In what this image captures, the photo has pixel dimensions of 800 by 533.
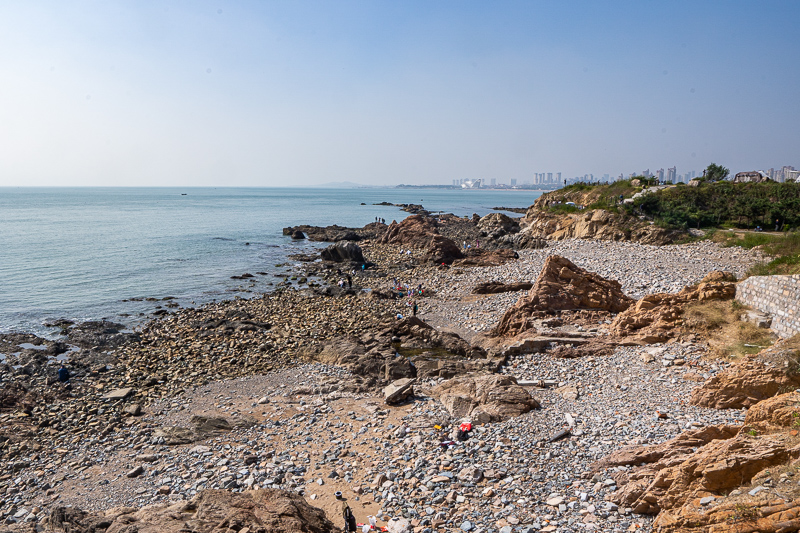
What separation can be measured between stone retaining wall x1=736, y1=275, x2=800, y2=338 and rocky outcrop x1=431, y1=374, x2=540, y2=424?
886 cm

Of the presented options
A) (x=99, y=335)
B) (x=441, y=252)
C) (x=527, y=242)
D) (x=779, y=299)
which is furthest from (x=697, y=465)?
(x=527, y=242)

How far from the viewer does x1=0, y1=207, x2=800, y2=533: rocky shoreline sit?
30.3ft

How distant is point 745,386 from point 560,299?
10262 millimetres

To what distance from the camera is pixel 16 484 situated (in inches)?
473

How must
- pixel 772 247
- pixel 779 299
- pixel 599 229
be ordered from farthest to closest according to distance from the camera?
1. pixel 599 229
2. pixel 772 247
3. pixel 779 299

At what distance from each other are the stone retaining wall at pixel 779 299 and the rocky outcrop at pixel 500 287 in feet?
44.5

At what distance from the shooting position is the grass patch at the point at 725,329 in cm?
1461

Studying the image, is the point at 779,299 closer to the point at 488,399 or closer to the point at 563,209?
the point at 488,399

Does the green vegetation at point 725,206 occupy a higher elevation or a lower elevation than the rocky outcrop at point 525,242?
higher

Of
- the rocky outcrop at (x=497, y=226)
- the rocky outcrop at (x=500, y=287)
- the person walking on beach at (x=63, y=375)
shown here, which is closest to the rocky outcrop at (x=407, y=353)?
the rocky outcrop at (x=500, y=287)

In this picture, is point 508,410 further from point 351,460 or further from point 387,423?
point 351,460

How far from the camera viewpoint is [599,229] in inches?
1812

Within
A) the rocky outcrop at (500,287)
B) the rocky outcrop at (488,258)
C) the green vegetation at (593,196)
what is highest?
the green vegetation at (593,196)

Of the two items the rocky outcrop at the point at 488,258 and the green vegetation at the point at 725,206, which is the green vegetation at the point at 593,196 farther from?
the rocky outcrop at the point at 488,258
